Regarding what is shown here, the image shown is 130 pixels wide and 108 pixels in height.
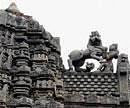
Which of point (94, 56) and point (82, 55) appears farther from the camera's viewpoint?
point (82, 55)

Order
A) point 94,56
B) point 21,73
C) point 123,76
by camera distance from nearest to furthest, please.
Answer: point 21,73 < point 123,76 < point 94,56

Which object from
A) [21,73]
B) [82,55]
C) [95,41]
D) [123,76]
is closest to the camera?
[21,73]

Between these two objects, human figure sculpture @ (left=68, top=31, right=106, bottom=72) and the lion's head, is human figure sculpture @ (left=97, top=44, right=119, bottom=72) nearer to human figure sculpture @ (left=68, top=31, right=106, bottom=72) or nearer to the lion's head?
human figure sculpture @ (left=68, top=31, right=106, bottom=72)

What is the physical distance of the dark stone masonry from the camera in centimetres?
1122

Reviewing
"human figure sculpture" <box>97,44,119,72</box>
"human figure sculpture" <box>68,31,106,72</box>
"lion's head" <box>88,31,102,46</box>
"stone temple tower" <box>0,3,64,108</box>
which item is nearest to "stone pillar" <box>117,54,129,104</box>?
"human figure sculpture" <box>97,44,119,72</box>

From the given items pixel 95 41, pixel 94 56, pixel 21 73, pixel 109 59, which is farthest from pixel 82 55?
pixel 21 73

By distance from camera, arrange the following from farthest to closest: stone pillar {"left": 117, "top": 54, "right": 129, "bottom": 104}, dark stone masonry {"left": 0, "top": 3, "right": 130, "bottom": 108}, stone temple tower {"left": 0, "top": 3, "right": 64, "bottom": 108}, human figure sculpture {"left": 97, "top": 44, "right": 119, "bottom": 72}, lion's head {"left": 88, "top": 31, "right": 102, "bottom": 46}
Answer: lion's head {"left": 88, "top": 31, "right": 102, "bottom": 46}, human figure sculpture {"left": 97, "top": 44, "right": 119, "bottom": 72}, stone pillar {"left": 117, "top": 54, "right": 129, "bottom": 104}, dark stone masonry {"left": 0, "top": 3, "right": 130, "bottom": 108}, stone temple tower {"left": 0, "top": 3, "right": 64, "bottom": 108}

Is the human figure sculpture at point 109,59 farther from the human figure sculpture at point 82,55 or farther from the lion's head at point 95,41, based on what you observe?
the lion's head at point 95,41

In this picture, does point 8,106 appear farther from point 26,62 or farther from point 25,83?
point 26,62

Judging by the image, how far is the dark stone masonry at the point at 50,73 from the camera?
36.8 ft

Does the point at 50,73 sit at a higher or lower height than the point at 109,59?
lower

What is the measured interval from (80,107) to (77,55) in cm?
270

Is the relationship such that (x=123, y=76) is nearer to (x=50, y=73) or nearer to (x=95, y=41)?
(x=95, y=41)

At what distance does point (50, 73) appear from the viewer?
11477mm
